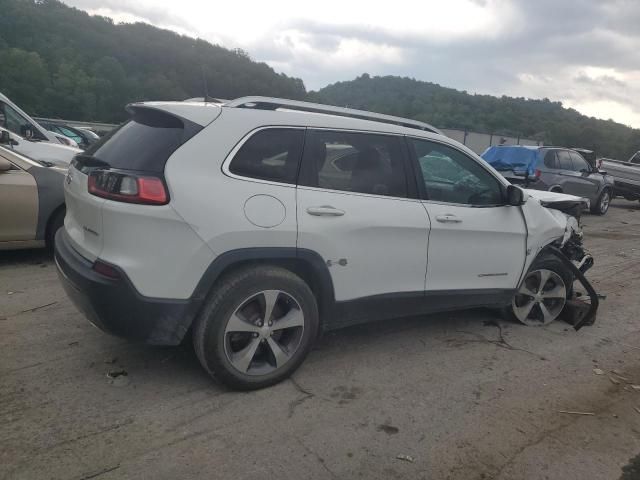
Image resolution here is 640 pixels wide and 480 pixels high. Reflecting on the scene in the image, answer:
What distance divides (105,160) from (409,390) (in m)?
2.44

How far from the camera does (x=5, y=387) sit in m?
3.07

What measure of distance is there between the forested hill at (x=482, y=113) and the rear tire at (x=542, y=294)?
107ft

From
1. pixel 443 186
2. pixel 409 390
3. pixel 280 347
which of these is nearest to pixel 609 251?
pixel 443 186

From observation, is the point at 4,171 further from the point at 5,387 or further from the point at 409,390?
the point at 409,390

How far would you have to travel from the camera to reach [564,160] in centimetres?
1313

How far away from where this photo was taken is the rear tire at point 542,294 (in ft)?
15.5

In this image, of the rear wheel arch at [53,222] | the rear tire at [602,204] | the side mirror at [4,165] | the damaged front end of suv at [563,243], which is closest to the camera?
the damaged front end of suv at [563,243]

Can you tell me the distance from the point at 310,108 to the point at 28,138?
610 centimetres

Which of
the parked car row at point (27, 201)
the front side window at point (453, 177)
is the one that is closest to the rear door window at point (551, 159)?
the front side window at point (453, 177)

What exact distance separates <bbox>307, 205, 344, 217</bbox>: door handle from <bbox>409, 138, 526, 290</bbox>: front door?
82 cm

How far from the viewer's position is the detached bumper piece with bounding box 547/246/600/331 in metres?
4.70

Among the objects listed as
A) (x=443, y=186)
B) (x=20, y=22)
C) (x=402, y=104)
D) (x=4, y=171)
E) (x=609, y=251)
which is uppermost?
(x=20, y=22)

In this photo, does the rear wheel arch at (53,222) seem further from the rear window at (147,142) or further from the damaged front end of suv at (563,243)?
the damaged front end of suv at (563,243)

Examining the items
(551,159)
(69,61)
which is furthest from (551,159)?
(69,61)
